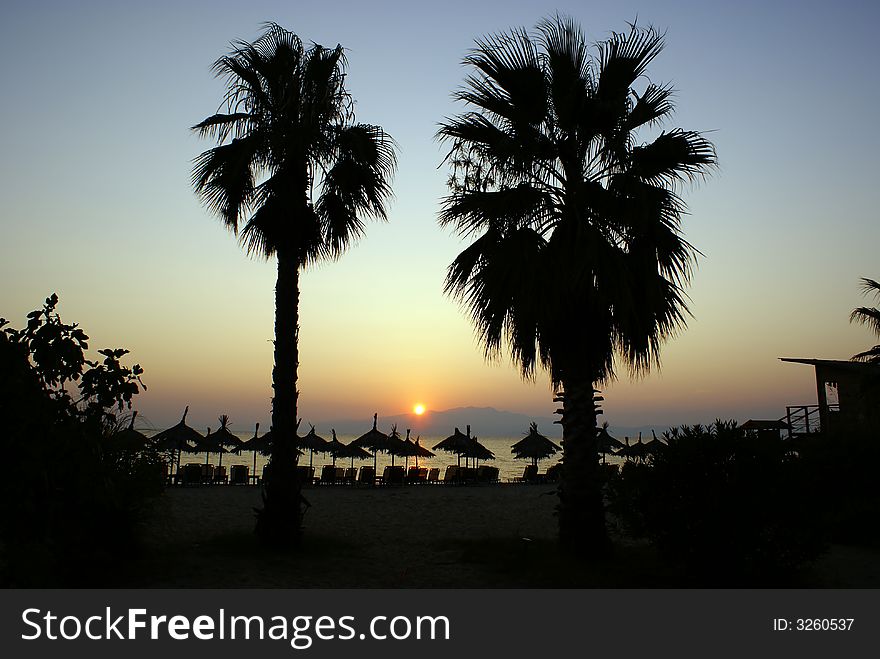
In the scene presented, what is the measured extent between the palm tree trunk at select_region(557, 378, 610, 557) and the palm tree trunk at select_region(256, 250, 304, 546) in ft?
15.8

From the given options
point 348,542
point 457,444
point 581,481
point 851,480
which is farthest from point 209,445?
point 851,480

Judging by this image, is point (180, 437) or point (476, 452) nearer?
point (180, 437)

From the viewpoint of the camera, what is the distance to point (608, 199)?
10.7 m

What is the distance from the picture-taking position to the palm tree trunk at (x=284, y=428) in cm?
1174

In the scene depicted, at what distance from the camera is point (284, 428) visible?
1208cm

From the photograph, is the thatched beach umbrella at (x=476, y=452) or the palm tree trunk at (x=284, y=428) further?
the thatched beach umbrella at (x=476, y=452)

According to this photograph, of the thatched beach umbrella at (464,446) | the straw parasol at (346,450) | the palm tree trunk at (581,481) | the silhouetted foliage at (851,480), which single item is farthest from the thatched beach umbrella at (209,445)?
the silhouetted foliage at (851,480)

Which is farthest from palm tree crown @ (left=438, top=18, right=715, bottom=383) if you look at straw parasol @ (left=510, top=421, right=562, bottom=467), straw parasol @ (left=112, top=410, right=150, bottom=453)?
straw parasol @ (left=510, top=421, right=562, bottom=467)

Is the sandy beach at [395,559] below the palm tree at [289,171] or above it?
below

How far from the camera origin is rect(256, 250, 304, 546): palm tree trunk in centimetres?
1174

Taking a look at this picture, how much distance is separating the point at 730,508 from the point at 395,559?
576 centimetres

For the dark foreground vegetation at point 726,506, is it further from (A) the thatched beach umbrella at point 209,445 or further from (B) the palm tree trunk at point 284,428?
(A) the thatched beach umbrella at point 209,445

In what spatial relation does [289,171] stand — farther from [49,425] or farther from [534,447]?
[534,447]

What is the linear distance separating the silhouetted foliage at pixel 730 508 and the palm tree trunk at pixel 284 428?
6.02 m
